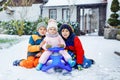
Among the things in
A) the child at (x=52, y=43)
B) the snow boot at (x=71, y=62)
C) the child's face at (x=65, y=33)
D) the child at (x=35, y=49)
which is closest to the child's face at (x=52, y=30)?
the child at (x=52, y=43)

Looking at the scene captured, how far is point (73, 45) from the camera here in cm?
839

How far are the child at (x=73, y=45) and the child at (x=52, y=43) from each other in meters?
A: 0.29

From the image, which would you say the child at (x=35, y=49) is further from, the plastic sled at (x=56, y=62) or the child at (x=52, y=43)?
the plastic sled at (x=56, y=62)

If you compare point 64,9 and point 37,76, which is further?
point 64,9

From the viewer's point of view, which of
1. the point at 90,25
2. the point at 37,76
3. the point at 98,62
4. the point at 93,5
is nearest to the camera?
the point at 37,76

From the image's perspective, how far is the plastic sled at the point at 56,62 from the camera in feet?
25.0

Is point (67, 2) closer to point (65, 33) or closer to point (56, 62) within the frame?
point (65, 33)

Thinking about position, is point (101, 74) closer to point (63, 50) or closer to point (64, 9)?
point (63, 50)

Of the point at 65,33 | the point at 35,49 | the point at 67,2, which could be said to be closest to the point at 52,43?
the point at 65,33

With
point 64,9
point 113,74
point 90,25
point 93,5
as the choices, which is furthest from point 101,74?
point 90,25

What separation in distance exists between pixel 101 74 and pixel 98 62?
175 cm

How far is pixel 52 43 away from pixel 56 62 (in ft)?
1.89

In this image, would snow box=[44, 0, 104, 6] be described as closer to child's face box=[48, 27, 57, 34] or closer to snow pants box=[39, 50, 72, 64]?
child's face box=[48, 27, 57, 34]

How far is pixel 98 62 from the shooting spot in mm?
9289
